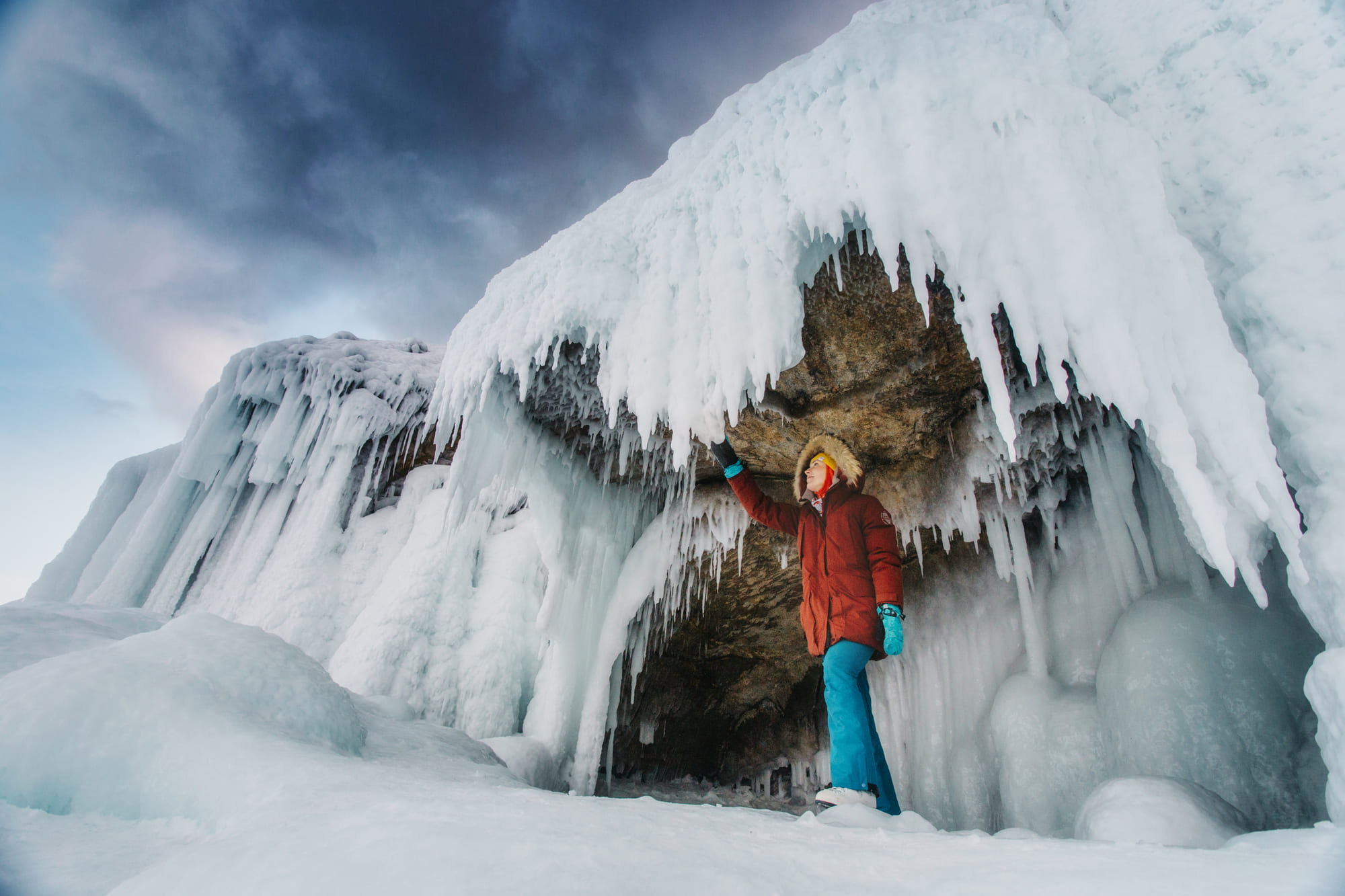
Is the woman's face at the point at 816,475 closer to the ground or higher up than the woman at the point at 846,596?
higher up

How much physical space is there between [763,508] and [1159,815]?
2313mm

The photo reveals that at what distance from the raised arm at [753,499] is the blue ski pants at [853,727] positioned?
975mm

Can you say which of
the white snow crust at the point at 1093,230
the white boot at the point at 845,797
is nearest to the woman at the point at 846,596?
the white boot at the point at 845,797

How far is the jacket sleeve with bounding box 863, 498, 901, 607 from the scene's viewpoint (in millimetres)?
2893

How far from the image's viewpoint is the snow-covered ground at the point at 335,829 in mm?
1045

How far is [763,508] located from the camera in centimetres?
379

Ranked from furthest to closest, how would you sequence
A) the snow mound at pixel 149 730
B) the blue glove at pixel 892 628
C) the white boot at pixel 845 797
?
1. the blue glove at pixel 892 628
2. the white boot at pixel 845 797
3. the snow mound at pixel 149 730

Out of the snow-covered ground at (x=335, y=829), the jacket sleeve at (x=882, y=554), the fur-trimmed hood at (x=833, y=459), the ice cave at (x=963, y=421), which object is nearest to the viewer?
the snow-covered ground at (x=335, y=829)

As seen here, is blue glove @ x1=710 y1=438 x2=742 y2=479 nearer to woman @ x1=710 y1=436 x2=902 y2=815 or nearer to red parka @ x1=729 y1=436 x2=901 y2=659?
woman @ x1=710 y1=436 x2=902 y2=815

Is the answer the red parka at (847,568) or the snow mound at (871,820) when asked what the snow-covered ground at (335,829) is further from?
the red parka at (847,568)

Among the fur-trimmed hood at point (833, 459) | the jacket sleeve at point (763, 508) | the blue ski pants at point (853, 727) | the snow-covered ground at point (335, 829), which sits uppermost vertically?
the fur-trimmed hood at point (833, 459)

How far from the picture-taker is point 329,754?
6.93 feet

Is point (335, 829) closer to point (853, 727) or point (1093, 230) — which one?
point (853, 727)

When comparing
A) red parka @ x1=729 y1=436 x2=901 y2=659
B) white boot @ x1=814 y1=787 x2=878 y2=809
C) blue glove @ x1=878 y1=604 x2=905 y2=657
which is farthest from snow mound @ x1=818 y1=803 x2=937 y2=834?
red parka @ x1=729 y1=436 x2=901 y2=659
